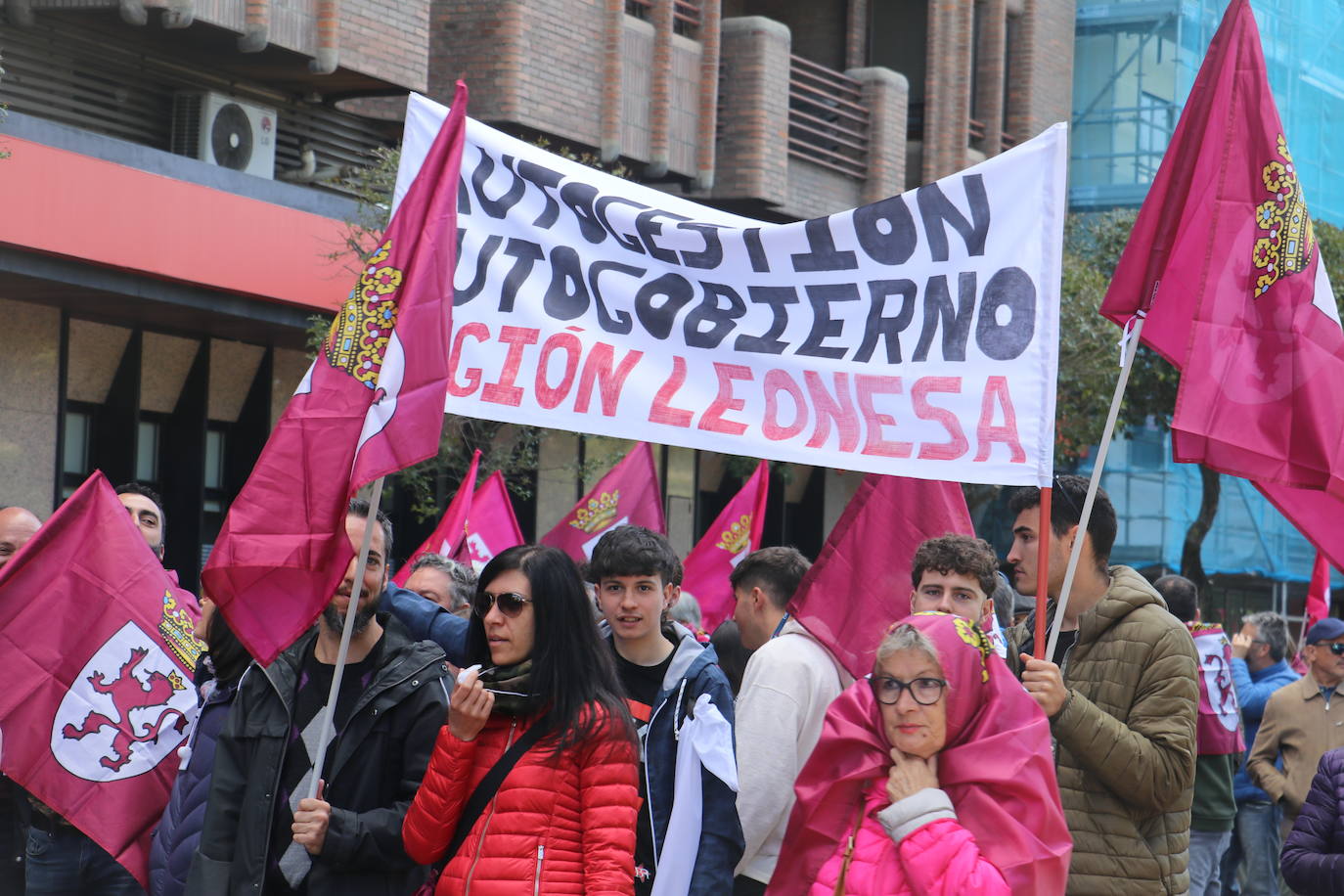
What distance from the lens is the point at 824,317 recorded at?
5824 millimetres

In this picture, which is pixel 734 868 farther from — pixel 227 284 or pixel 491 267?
pixel 227 284

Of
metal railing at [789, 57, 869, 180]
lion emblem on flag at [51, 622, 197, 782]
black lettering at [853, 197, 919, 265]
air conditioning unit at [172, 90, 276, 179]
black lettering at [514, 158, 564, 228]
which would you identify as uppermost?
metal railing at [789, 57, 869, 180]

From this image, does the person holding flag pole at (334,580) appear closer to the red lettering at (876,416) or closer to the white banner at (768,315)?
the white banner at (768,315)

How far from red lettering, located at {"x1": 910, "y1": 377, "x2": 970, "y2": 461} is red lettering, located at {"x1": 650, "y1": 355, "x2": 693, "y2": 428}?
27.9 inches

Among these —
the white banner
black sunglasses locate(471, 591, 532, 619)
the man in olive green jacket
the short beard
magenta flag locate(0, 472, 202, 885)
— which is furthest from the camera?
magenta flag locate(0, 472, 202, 885)

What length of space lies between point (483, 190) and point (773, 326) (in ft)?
3.29

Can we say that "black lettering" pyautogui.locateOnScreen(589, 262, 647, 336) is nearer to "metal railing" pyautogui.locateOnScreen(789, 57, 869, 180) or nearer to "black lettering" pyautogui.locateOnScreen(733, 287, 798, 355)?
"black lettering" pyautogui.locateOnScreen(733, 287, 798, 355)

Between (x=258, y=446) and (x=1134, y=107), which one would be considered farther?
(x=1134, y=107)

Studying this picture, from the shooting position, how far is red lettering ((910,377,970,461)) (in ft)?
17.6

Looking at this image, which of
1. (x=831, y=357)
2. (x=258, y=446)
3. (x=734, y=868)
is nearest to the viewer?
(x=734, y=868)

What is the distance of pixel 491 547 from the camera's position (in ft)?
38.4

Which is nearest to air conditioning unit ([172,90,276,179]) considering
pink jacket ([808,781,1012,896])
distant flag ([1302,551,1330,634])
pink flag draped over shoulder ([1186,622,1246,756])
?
distant flag ([1302,551,1330,634])

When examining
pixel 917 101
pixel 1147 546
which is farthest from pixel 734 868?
pixel 1147 546

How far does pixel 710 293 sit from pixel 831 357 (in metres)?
0.47
